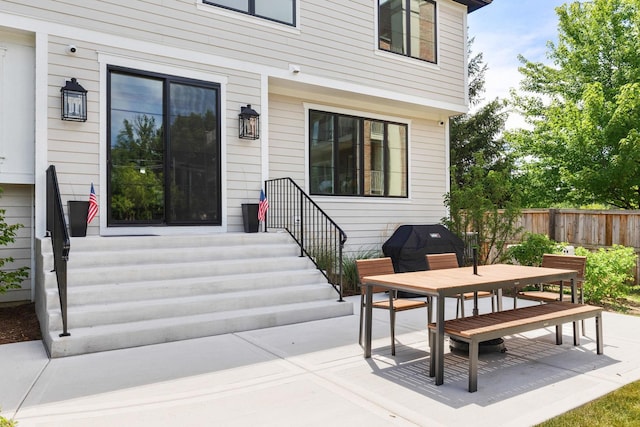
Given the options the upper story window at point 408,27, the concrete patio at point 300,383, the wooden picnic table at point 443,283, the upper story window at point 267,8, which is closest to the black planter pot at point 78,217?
the concrete patio at point 300,383

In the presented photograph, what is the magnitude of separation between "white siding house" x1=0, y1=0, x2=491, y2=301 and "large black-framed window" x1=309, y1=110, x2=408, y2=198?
32mm

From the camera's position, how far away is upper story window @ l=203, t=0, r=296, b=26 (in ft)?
23.7

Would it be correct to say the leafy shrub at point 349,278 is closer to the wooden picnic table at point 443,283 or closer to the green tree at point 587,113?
the wooden picnic table at point 443,283

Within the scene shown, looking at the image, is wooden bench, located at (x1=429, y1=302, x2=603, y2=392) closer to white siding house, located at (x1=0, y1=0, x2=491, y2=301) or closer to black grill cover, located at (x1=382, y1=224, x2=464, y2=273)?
black grill cover, located at (x1=382, y1=224, x2=464, y2=273)

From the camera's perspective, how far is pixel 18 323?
17.0 feet

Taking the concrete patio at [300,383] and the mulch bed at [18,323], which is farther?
the mulch bed at [18,323]

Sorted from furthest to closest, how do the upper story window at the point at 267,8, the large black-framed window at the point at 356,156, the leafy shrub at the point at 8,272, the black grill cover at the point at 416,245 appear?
the large black-framed window at the point at 356,156 < the black grill cover at the point at 416,245 < the upper story window at the point at 267,8 < the leafy shrub at the point at 8,272

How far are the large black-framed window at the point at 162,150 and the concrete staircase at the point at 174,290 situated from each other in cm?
81

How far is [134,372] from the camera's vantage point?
3.77m

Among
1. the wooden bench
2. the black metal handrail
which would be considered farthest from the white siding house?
the wooden bench

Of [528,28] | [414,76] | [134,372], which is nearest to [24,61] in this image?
[134,372]

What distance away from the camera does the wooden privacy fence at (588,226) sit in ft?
28.8

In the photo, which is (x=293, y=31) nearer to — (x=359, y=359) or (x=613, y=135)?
(x=359, y=359)

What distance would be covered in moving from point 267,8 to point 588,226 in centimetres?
770
